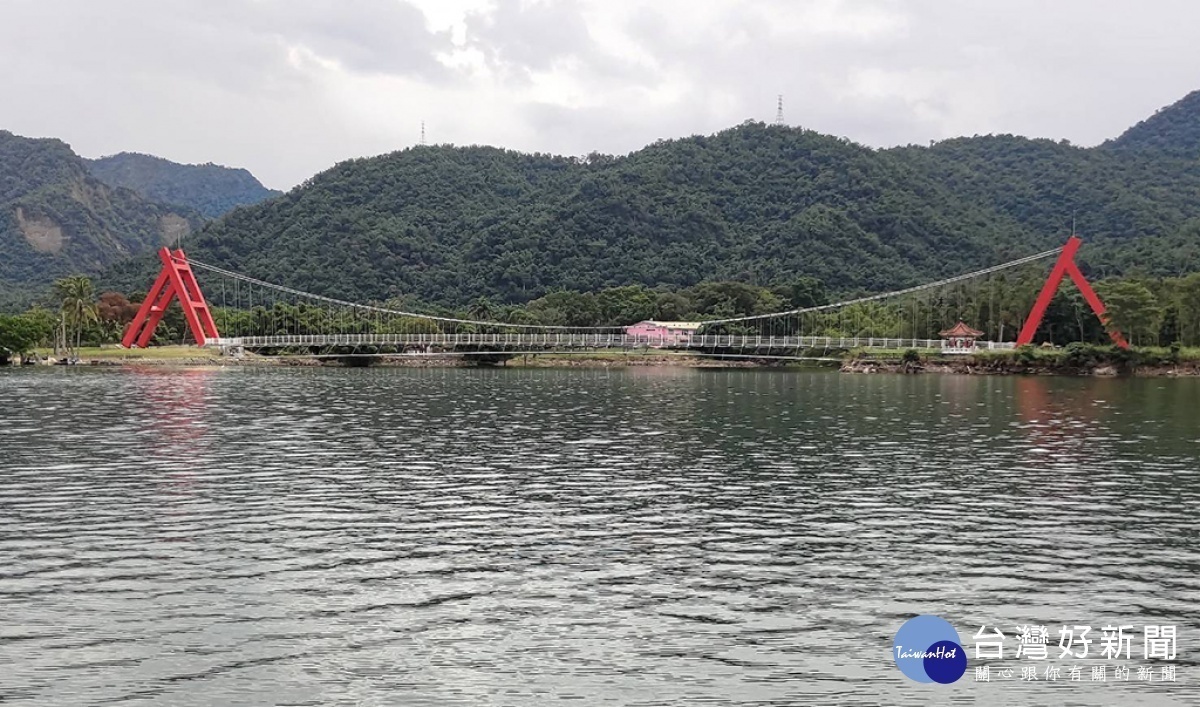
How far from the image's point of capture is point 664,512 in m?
19.2

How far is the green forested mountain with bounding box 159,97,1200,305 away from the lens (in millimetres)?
158750

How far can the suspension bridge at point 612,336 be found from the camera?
92.1 meters

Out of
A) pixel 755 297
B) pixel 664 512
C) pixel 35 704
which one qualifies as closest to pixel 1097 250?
pixel 755 297

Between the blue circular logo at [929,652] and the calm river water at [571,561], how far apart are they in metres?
0.19

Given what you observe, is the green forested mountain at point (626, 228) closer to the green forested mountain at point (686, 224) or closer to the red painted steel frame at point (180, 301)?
the green forested mountain at point (686, 224)

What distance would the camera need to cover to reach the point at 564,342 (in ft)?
326

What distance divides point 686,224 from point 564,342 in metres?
83.6

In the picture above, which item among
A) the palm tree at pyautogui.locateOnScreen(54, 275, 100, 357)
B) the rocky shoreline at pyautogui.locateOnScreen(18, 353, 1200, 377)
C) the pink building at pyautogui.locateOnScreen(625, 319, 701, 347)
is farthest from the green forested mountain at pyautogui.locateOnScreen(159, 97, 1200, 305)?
the palm tree at pyautogui.locateOnScreen(54, 275, 100, 357)

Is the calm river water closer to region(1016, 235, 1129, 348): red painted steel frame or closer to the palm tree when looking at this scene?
region(1016, 235, 1129, 348): red painted steel frame

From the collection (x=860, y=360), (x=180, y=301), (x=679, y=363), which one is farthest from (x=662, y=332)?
(x=180, y=301)

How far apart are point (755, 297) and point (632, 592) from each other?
116011 mm

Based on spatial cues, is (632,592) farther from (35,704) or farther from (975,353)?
(975,353)

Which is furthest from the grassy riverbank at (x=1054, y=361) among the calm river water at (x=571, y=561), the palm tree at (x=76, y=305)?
the palm tree at (x=76, y=305)

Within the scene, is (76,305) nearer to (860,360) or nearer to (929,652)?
(860,360)
